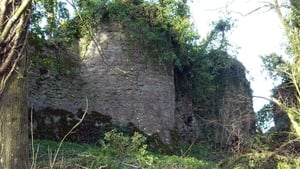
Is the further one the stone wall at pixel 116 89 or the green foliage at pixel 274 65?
the stone wall at pixel 116 89

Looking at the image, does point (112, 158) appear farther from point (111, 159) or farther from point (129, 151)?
point (129, 151)

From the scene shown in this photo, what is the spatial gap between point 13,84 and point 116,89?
404 inches

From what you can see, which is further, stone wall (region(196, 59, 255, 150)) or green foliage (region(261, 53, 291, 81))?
stone wall (region(196, 59, 255, 150))

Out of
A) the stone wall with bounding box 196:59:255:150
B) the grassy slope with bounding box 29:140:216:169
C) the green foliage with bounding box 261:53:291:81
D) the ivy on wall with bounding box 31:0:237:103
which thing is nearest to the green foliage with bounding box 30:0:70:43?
the grassy slope with bounding box 29:140:216:169

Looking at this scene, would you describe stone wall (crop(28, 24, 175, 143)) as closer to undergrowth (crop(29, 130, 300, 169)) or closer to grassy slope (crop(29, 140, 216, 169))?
undergrowth (crop(29, 130, 300, 169))

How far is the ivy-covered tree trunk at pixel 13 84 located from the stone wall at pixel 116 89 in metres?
9.36

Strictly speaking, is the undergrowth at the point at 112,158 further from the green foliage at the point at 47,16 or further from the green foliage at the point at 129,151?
the green foliage at the point at 47,16

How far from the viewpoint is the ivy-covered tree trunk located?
4.42 m

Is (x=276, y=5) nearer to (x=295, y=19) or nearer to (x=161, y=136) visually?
(x=295, y=19)

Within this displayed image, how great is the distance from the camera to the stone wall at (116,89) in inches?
559

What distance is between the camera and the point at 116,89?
14.8 meters

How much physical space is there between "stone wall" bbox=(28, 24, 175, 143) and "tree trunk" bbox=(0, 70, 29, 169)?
30.6 feet

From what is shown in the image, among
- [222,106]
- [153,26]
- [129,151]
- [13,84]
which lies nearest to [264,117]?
[222,106]

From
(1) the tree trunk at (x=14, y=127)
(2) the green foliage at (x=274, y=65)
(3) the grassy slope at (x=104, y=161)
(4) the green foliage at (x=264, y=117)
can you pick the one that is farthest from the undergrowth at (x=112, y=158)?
(4) the green foliage at (x=264, y=117)
